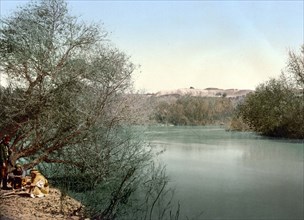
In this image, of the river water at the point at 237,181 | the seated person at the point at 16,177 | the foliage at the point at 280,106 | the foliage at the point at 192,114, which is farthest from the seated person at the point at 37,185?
the foliage at the point at 192,114

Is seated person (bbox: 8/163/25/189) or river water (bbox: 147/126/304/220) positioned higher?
seated person (bbox: 8/163/25/189)

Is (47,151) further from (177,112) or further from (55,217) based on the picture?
(177,112)

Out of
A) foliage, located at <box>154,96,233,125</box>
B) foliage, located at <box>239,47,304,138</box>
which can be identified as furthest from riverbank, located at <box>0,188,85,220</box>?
foliage, located at <box>154,96,233,125</box>

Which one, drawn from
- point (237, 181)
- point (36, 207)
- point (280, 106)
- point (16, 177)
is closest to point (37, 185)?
point (16, 177)

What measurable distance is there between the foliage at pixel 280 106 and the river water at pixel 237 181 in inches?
253

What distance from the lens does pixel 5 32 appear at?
8.98 meters

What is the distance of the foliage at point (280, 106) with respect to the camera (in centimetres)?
3097

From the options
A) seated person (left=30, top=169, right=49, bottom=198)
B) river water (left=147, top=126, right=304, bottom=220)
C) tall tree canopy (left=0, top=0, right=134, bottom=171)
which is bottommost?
river water (left=147, top=126, right=304, bottom=220)

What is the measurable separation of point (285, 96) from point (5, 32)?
27.3 meters

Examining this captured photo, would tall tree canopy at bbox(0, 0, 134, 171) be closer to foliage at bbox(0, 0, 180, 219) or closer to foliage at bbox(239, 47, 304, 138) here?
foliage at bbox(0, 0, 180, 219)

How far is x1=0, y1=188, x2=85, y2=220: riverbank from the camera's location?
23.5 feet

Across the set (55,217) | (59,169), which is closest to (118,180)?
(59,169)

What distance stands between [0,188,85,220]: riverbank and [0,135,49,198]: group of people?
17 cm

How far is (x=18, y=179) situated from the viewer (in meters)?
9.02
